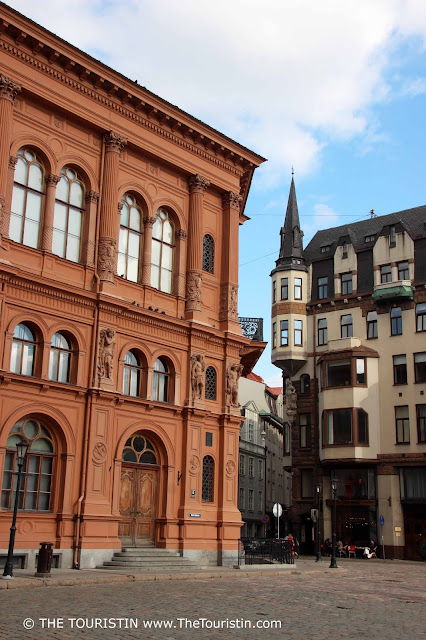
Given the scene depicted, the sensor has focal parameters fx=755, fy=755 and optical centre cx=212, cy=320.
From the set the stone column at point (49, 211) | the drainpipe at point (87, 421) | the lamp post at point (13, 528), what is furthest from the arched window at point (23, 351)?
the lamp post at point (13, 528)

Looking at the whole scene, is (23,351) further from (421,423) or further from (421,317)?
(421,317)

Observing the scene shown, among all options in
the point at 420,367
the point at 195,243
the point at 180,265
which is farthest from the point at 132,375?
the point at 420,367

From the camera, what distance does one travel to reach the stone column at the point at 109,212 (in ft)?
98.3

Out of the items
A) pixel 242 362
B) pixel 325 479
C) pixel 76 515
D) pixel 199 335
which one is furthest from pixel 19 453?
pixel 325 479

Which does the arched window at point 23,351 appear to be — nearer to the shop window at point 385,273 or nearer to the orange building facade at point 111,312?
the orange building facade at point 111,312

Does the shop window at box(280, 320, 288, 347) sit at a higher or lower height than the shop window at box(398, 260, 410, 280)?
lower

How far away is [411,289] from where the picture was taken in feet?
182

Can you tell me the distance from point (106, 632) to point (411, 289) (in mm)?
46579

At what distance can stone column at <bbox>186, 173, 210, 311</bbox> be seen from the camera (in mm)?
33406

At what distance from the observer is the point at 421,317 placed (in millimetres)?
55375

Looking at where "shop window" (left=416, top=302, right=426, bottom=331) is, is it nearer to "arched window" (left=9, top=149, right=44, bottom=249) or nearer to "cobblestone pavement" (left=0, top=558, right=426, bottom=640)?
"cobblestone pavement" (left=0, top=558, right=426, bottom=640)

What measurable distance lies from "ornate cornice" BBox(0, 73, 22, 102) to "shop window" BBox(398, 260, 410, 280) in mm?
36499

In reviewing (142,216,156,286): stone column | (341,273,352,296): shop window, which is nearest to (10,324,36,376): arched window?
(142,216,156,286): stone column

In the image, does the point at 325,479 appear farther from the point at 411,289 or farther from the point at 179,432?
the point at 179,432
